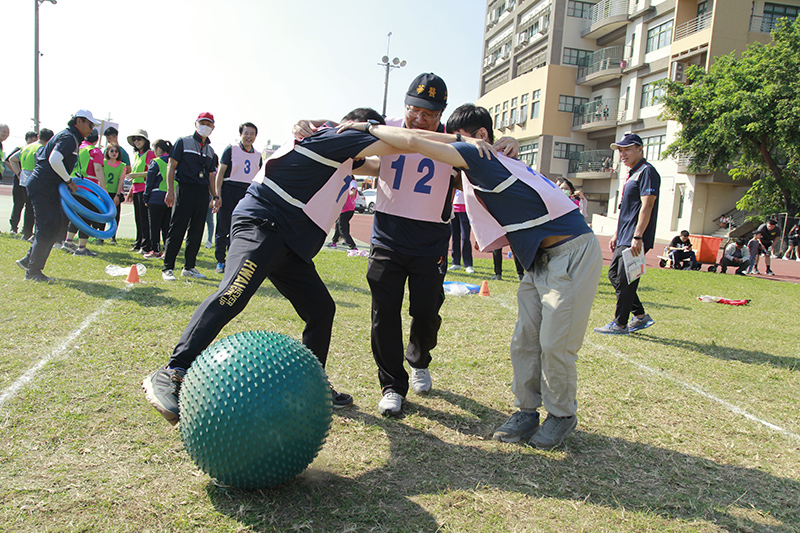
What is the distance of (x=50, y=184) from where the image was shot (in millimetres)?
7562

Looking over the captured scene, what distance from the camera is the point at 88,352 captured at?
4625 mm

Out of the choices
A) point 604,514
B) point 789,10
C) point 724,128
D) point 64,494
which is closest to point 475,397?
point 604,514

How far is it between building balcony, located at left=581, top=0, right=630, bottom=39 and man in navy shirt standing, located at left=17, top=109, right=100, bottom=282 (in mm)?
51276

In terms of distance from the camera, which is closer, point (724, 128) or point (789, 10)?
point (724, 128)

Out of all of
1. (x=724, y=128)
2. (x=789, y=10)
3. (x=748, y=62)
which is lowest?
(x=724, y=128)

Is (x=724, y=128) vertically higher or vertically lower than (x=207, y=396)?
higher

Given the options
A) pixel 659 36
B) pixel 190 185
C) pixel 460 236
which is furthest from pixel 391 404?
pixel 659 36

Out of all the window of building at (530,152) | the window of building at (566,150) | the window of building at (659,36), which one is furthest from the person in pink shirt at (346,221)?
the window of building at (566,150)

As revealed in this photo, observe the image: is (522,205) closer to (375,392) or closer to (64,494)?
(375,392)

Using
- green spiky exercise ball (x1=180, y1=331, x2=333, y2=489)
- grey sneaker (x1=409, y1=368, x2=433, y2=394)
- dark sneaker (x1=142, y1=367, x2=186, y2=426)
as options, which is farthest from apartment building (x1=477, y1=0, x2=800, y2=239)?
dark sneaker (x1=142, y1=367, x2=186, y2=426)

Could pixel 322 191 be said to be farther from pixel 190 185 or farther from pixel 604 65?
pixel 604 65

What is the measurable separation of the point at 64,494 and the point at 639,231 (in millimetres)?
6111

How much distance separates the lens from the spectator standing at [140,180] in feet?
37.8

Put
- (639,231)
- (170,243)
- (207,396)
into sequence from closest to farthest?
(207,396) → (639,231) → (170,243)
